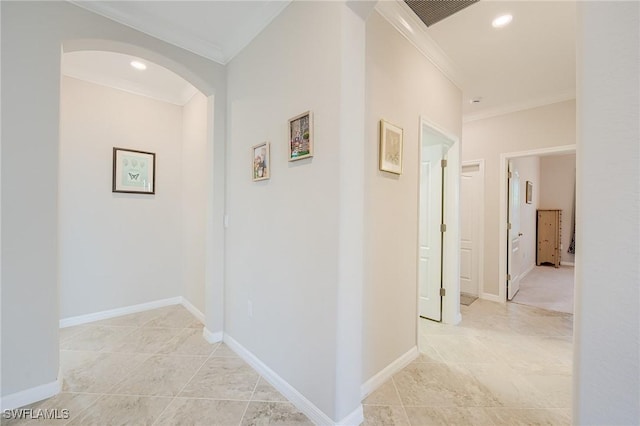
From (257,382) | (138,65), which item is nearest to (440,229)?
(257,382)

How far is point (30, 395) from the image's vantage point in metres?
1.59

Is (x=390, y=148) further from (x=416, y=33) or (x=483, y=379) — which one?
(x=483, y=379)

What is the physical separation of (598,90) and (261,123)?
5.97ft

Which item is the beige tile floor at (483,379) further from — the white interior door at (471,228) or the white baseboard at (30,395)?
the white baseboard at (30,395)

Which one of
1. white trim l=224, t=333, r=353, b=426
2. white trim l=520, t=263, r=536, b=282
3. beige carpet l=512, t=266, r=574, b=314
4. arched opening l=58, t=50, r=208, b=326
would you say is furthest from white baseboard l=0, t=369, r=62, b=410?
white trim l=520, t=263, r=536, b=282

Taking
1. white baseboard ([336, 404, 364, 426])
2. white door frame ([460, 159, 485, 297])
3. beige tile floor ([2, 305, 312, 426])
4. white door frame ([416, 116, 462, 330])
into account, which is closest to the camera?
white baseboard ([336, 404, 364, 426])

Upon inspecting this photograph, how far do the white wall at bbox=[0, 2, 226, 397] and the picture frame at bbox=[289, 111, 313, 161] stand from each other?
5.11ft

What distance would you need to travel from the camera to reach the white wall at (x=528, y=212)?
4969 mm

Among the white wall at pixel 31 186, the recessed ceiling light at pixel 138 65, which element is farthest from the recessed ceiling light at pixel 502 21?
the recessed ceiling light at pixel 138 65

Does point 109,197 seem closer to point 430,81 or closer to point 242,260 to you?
point 242,260

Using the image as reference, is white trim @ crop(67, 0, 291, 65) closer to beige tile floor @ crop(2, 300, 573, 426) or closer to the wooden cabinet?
beige tile floor @ crop(2, 300, 573, 426)

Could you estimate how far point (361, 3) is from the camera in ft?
4.50

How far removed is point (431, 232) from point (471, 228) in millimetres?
1397

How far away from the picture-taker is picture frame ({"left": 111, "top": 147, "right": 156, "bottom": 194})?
2.98 m
